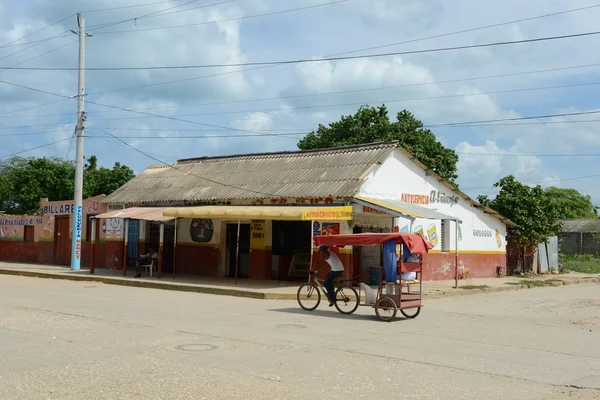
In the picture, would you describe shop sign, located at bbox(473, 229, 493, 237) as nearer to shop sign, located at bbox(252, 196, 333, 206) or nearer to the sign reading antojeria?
the sign reading antojeria

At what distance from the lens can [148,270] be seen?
2742 centimetres

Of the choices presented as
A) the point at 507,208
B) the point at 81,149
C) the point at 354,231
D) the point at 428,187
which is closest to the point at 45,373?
the point at 354,231

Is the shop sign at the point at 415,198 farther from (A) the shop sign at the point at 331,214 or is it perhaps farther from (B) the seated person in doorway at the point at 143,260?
(B) the seated person in doorway at the point at 143,260

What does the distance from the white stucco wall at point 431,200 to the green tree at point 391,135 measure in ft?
32.3

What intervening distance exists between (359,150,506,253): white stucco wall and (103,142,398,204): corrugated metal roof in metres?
0.66

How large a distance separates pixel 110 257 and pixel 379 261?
13045mm

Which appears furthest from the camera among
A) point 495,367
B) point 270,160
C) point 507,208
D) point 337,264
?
point 507,208

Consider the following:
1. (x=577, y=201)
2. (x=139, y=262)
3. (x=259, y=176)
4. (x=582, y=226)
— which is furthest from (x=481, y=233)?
(x=577, y=201)

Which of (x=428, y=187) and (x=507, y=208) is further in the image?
(x=507, y=208)

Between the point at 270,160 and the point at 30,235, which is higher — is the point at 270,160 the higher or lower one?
the higher one

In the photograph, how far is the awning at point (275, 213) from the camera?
20.0 metres

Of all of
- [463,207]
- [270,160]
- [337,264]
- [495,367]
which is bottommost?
[495,367]

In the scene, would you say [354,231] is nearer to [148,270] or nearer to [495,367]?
[148,270]

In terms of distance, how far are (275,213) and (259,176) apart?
18.2 ft
